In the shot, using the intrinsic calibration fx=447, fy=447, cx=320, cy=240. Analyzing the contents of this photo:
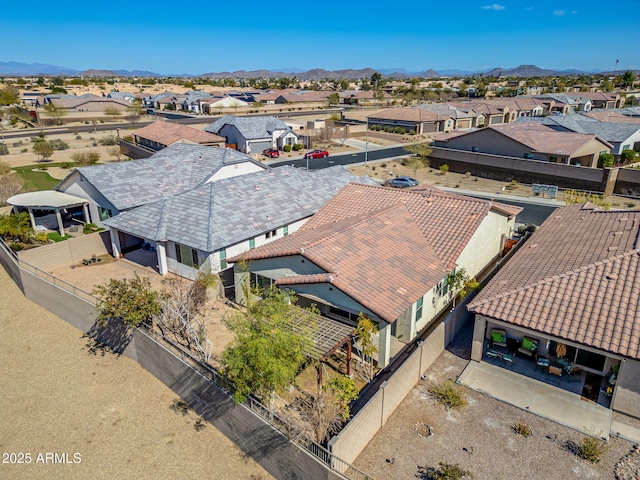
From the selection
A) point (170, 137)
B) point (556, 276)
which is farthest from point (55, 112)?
point (556, 276)

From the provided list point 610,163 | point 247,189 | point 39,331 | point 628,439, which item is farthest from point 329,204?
point 610,163

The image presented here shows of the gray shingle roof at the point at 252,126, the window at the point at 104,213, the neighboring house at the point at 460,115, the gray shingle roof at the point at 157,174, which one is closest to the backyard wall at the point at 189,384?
the window at the point at 104,213

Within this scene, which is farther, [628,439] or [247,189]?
[247,189]

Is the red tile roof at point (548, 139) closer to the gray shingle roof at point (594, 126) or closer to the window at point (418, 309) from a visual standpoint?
the gray shingle roof at point (594, 126)

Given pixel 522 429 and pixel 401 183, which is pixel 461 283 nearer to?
pixel 522 429

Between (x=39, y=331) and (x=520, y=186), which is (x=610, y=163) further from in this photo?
(x=39, y=331)

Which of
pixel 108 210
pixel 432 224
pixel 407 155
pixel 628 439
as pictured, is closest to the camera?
pixel 628 439

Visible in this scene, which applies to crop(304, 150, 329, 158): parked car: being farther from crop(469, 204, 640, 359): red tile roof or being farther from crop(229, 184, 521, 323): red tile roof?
crop(469, 204, 640, 359): red tile roof
